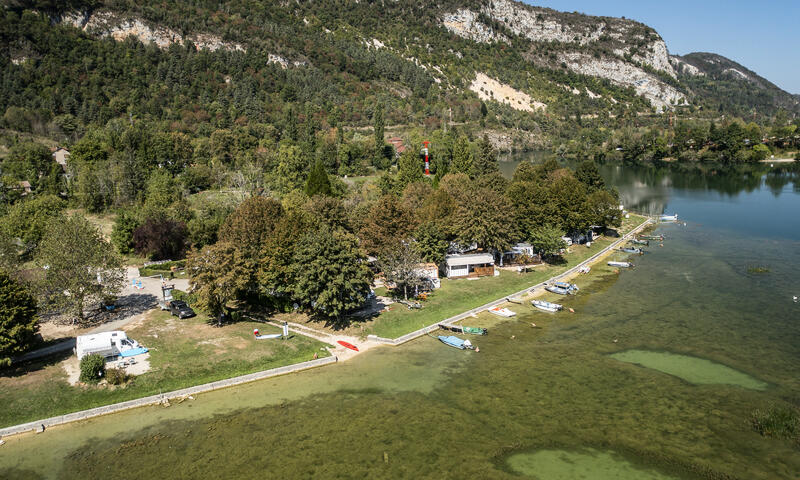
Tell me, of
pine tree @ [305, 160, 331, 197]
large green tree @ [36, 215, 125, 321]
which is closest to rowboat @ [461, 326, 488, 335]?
large green tree @ [36, 215, 125, 321]

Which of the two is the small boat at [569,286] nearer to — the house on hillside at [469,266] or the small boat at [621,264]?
the house on hillside at [469,266]

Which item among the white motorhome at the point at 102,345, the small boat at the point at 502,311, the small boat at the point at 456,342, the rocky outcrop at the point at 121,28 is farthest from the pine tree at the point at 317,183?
the rocky outcrop at the point at 121,28

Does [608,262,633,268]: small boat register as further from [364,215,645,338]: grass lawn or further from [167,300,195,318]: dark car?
[167,300,195,318]: dark car

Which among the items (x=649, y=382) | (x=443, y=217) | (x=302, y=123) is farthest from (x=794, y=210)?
(x=302, y=123)

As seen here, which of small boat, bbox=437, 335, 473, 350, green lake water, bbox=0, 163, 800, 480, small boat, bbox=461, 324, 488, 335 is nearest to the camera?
Answer: green lake water, bbox=0, 163, 800, 480

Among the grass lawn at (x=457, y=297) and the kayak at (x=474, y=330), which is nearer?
the kayak at (x=474, y=330)

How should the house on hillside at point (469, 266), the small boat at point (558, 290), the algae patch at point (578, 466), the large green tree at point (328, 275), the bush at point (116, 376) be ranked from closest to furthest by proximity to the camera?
1. the algae patch at point (578, 466)
2. the bush at point (116, 376)
3. the large green tree at point (328, 275)
4. the small boat at point (558, 290)
5. the house on hillside at point (469, 266)

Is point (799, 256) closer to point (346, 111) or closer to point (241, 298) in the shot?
point (241, 298)
